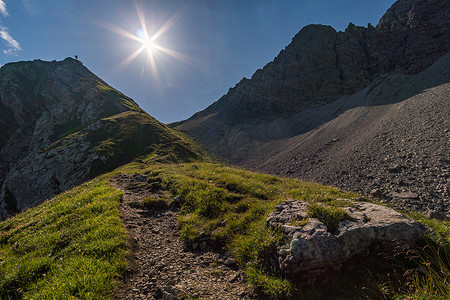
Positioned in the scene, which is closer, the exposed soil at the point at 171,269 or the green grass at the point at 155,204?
the exposed soil at the point at 171,269

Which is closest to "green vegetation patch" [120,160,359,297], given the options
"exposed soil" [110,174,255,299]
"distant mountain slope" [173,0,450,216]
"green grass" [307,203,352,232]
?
"exposed soil" [110,174,255,299]

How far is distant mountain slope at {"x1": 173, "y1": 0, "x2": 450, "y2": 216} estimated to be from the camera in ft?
276

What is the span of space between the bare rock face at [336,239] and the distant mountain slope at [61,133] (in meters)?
52.4

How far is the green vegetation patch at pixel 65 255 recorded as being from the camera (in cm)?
461

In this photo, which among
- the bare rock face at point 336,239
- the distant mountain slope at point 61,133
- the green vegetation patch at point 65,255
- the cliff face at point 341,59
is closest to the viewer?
the green vegetation patch at point 65,255

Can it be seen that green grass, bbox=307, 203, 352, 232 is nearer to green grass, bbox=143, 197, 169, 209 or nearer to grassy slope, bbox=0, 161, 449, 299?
grassy slope, bbox=0, 161, 449, 299

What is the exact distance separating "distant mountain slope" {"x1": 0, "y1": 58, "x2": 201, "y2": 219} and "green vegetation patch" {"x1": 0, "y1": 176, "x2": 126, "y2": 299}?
43.5 meters

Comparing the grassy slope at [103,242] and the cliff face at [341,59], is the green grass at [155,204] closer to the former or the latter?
the grassy slope at [103,242]

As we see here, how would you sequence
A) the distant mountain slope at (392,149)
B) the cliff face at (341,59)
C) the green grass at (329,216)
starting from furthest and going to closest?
the cliff face at (341,59), the distant mountain slope at (392,149), the green grass at (329,216)

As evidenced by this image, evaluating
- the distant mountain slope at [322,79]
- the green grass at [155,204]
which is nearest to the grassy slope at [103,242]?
the green grass at [155,204]

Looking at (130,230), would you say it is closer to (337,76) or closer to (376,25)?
(337,76)

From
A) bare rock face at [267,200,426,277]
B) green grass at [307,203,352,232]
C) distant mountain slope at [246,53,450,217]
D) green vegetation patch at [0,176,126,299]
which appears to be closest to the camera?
green vegetation patch at [0,176,126,299]

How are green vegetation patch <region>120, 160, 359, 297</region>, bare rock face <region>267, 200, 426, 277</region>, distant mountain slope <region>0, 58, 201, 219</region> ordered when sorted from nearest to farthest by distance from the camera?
1. bare rock face <region>267, 200, 426, 277</region>
2. green vegetation patch <region>120, 160, 359, 297</region>
3. distant mountain slope <region>0, 58, 201, 219</region>

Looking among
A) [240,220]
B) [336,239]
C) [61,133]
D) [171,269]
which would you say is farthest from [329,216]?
[61,133]
